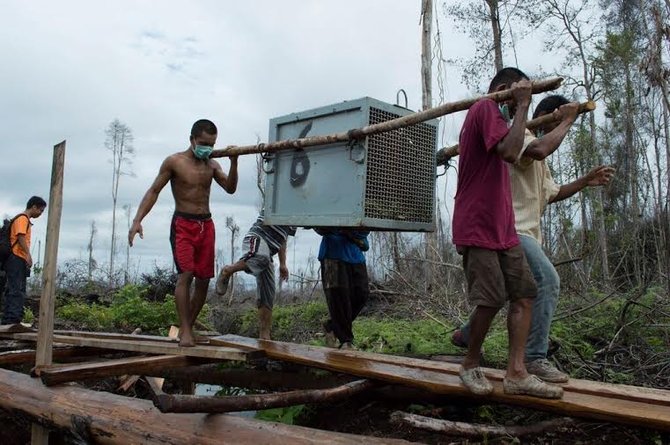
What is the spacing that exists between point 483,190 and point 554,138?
454mm

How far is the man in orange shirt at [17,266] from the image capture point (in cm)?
787

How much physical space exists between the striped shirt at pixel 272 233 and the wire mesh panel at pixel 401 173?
1.54 m

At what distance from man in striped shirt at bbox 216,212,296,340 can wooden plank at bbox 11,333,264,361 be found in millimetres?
935

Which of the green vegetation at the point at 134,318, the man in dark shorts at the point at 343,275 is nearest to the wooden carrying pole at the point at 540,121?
the man in dark shorts at the point at 343,275

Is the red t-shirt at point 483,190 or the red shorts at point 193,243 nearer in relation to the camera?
the red t-shirt at point 483,190

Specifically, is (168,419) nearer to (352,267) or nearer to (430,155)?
(352,267)

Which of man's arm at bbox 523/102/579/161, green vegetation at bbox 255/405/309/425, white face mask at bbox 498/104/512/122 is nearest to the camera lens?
man's arm at bbox 523/102/579/161

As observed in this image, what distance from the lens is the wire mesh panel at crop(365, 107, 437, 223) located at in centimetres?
397

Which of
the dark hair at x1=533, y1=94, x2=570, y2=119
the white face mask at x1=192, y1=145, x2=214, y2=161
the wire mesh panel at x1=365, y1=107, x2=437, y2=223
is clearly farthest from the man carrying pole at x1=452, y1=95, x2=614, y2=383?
the white face mask at x1=192, y1=145, x2=214, y2=161

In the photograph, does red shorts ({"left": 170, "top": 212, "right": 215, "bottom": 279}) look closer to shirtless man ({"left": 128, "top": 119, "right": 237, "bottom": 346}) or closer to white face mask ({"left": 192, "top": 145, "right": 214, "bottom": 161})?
shirtless man ({"left": 128, "top": 119, "right": 237, "bottom": 346})

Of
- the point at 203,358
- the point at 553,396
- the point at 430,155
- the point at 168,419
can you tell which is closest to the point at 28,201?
the point at 203,358

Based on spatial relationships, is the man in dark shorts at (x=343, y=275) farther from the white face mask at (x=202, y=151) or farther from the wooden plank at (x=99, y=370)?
the wooden plank at (x=99, y=370)

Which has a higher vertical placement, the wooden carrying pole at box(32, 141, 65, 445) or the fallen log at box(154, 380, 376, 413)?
the wooden carrying pole at box(32, 141, 65, 445)

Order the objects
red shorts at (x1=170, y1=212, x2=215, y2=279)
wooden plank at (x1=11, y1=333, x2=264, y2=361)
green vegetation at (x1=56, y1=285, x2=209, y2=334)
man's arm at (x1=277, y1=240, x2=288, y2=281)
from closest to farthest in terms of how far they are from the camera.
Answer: wooden plank at (x1=11, y1=333, x2=264, y2=361)
red shorts at (x1=170, y1=212, x2=215, y2=279)
man's arm at (x1=277, y1=240, x2=288, y2=281)
green vegetation at (x1=56, y1=285, x2=209, y2=334)
